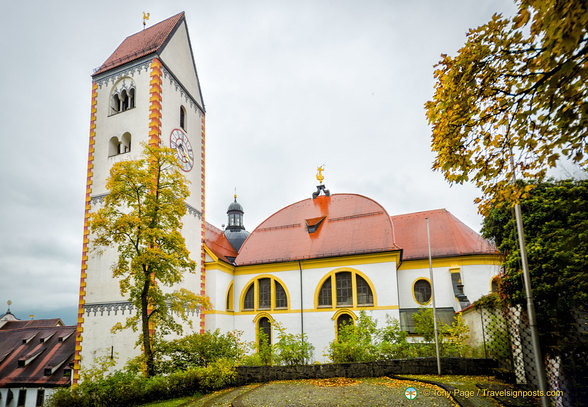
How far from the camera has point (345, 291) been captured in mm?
19016

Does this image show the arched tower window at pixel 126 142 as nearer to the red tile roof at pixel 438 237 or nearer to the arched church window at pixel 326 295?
the arched church window at pixel 326 295

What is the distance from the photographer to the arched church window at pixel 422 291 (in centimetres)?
1918

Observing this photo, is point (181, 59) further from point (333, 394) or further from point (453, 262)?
point (333, 394)

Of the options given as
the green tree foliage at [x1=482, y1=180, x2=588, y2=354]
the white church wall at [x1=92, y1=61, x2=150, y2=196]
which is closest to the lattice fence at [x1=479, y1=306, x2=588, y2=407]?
the green tree foliage at [x1=482, y1=180, x2=588, y2=354]

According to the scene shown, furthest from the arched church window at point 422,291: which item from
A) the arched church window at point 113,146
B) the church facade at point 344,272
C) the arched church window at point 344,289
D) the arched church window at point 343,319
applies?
the arched church window at point 113,146

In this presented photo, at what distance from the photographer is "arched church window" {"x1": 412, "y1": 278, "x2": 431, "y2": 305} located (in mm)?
19180

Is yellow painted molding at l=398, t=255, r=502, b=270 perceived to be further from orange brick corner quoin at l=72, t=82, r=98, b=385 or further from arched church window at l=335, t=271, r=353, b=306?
orange brick corner quoin at l=72, t=82, r=98, b=385

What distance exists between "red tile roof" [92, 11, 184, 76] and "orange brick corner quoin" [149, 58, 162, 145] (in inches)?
43.0

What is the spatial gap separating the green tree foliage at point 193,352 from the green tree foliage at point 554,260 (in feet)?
27.6

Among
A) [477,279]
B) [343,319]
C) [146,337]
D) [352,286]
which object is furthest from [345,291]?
[146,337]

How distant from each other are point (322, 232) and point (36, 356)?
86.7 feet

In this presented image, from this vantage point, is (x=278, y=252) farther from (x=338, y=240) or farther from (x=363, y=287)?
(x=363, y=287)

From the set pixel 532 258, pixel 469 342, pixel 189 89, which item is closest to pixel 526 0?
pixel 532 258

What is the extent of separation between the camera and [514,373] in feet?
26.3
